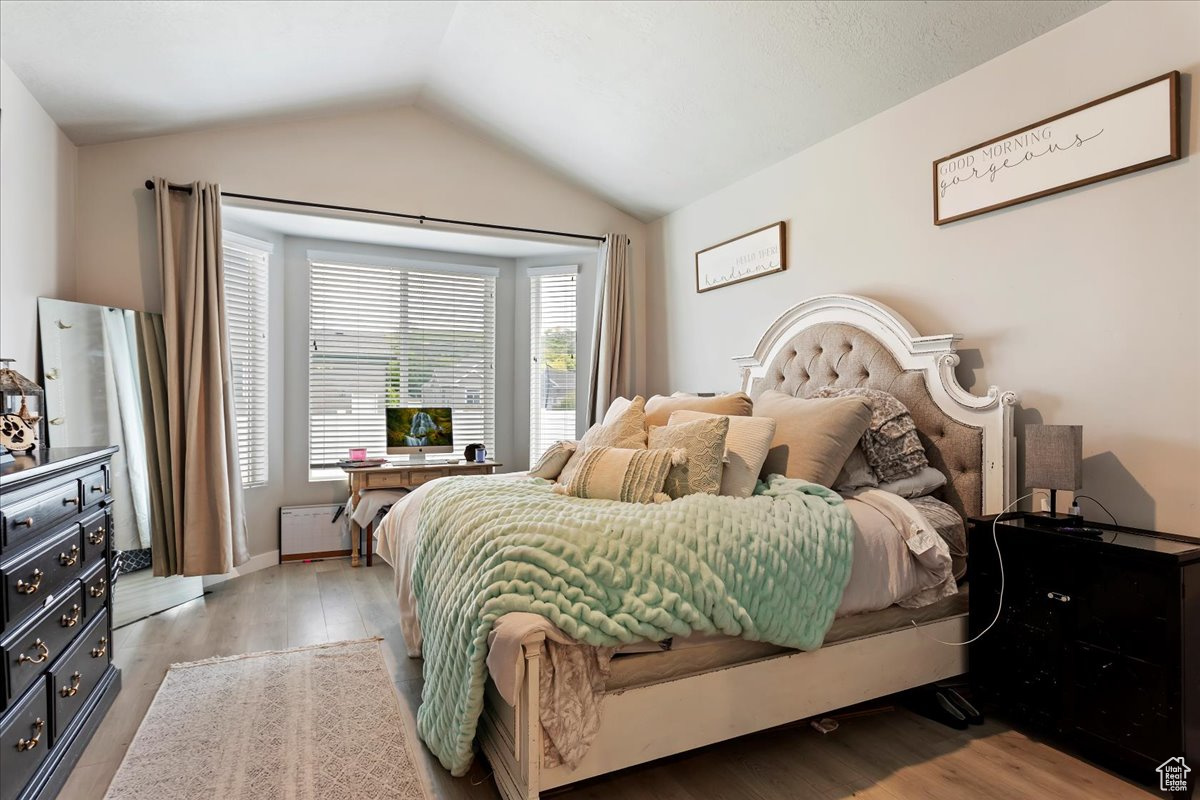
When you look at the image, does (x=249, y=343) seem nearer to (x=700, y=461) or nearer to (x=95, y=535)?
(x=95, y=535)

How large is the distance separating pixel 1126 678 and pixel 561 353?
12.8 feet

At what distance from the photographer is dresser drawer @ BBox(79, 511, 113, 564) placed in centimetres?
216

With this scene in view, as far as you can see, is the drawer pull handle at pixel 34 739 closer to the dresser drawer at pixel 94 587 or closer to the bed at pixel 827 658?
the dresser drawer at pixel 94 587

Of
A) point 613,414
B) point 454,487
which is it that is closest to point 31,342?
point 454,487

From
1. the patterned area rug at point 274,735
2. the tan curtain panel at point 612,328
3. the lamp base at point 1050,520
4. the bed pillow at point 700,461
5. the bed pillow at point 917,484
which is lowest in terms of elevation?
the patterned area rug at point 274,735

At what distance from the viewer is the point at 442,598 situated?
1909 mm

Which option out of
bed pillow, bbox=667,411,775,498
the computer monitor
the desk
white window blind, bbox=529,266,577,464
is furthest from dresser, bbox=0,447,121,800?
white window blind, bbox=529,266,577,464

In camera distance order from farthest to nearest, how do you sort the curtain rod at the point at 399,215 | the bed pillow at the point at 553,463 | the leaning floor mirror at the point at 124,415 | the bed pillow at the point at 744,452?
the curtain rod at the point at 399,215 → the leaning floor mirror at the point at 124,415 → the bed pillow at the point at 553,463 → the bed pillow at the point at 744,452

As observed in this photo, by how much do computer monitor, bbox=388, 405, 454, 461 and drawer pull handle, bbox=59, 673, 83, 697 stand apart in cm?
254

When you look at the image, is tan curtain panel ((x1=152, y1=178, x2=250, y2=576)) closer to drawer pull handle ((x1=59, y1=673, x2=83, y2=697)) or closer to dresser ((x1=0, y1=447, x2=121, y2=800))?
dresser ((x1=0, y1=447, x2=121, y2=800))

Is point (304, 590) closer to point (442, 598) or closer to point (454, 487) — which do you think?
point (454, 487)

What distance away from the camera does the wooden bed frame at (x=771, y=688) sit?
1.64 meters

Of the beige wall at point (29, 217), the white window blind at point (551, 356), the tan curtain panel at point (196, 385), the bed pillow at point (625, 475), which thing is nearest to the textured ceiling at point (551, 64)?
the beige wall at point (29, 217)

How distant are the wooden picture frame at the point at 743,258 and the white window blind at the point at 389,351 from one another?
184 centimetres
